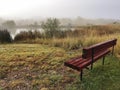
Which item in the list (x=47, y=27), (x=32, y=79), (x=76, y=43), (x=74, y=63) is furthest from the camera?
(x=47, y=27)

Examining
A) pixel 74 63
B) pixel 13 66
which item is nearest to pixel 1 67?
pixel 13 66

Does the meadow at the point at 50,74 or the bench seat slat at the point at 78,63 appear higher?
the bench seat slat at the point at 78,63

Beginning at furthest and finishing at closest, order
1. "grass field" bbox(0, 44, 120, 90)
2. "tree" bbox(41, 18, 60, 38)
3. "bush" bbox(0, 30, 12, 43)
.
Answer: "tree" bbox(41, 18, 60, 38)
"bush" bbox(0, 30, 12, 43)
"grass field" bbox(0, 44, 120, 90)

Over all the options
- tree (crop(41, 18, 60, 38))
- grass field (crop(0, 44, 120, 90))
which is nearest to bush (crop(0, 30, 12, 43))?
tree (crop(41, 18, 60, 38))

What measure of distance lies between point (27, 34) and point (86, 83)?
824 centimetres

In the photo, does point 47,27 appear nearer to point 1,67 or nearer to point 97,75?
point 1,67

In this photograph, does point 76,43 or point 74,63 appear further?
point 76,43

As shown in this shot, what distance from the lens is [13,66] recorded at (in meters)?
5.53

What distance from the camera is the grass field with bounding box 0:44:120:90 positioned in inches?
165

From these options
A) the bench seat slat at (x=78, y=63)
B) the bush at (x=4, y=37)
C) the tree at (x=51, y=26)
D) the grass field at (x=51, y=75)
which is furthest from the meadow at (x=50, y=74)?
the tree at (x=51, y=26)

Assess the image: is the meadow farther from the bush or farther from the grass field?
the bush

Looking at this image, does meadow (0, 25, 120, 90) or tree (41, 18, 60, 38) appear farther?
tree (41, 18, 60, 38)

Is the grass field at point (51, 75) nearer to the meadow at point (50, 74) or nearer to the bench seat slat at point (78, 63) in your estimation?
the meadow at point (50, 74)

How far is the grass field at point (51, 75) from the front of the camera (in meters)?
4.20
